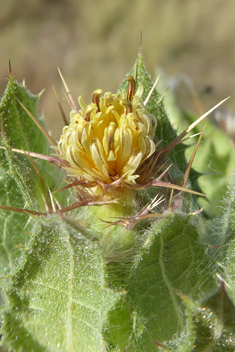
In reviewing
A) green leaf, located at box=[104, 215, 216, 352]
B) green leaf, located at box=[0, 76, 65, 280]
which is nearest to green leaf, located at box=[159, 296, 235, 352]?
green leaf, located at box=[104, 215, 216, 352]

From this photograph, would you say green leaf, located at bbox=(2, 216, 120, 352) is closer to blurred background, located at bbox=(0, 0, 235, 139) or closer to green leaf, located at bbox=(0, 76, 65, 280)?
green leaf, located at bbox=(0, 76, 65, 280)

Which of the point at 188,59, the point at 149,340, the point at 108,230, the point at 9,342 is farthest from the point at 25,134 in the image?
the point at 188,59

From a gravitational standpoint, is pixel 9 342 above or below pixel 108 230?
below

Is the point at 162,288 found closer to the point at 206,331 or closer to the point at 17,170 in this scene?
the point at 206,331

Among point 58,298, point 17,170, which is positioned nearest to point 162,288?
point 58,298

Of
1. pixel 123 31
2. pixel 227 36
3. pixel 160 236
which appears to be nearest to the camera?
pixel 160 236

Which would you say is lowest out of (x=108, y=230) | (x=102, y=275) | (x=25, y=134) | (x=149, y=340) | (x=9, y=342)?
(x=149, y=340)

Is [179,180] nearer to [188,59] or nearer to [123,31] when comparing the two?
[188,59]
